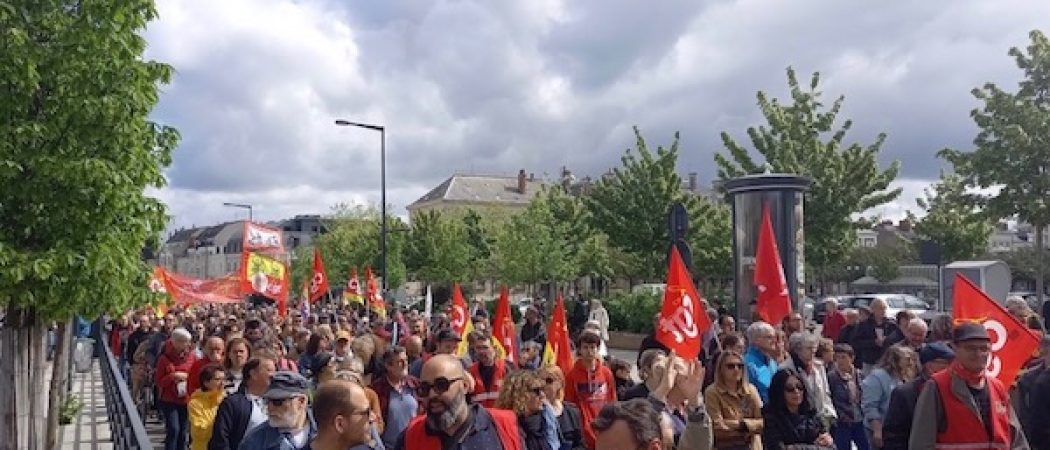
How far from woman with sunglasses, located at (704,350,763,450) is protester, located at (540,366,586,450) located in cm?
88

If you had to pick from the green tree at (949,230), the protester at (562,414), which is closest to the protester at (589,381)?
the protester at (562,414)

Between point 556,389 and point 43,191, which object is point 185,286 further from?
point 556,389

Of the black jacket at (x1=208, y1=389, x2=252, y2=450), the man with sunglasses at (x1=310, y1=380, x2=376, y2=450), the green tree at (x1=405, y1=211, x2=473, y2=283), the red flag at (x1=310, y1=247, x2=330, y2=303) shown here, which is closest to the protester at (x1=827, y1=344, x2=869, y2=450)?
the black jacket at (x1=208, y1=389, x2=252, y2=450)

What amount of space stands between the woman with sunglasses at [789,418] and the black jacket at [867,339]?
6290 mm

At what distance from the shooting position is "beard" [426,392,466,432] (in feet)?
14.9

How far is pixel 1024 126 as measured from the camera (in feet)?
78.2

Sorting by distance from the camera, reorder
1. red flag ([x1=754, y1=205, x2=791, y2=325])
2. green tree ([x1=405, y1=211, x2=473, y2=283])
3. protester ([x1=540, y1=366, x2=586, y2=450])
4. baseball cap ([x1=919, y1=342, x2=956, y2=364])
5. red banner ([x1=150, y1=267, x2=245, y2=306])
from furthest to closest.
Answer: green tree ([x1=405, y1=211, x2=473, y2=283]), red banner ([x1=150, y1=267, x2=245, y2=306]), red flag ([x1=754, y1=205, x2=791, y2=325]), baseball cap ([x1=919, y1=342, x2=956, y2=364]), protester ([x1=540, y1=366, x2=586, y2=450])

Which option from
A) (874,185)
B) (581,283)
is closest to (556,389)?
(874,185)

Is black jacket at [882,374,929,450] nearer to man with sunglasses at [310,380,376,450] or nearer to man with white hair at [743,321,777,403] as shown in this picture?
man with white hair at [743,321,777,403]

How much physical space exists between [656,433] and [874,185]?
31321mm

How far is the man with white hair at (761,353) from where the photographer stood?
818 cm

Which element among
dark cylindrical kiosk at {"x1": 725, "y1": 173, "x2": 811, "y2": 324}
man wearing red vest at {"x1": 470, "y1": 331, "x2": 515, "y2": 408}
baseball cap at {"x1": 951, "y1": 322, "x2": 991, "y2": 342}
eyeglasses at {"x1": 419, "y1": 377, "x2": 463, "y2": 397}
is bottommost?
man wearing red vest at {"x1": 470, "y1": 331, "x2": 515, "y2": 408}

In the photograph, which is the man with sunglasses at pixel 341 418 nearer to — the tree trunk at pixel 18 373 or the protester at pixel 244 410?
the protester at pixel 244 410

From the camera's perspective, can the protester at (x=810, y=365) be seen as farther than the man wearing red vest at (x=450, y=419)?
Yes
